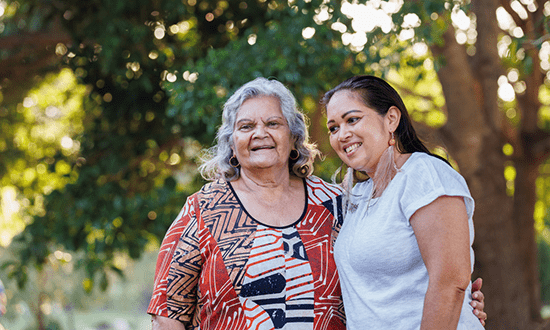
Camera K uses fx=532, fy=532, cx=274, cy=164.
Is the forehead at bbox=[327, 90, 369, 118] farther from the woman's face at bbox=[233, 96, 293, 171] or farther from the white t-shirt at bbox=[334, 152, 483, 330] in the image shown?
the woman's face at bbox=[233, 96, 293, 171]

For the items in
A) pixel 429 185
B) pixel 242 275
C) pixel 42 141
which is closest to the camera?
pixel 429 185

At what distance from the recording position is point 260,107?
2.54 meters

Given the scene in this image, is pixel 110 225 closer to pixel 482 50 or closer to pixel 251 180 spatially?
pixel 251 180

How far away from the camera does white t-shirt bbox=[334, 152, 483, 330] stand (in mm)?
1836

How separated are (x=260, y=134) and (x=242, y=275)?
25.7 inches

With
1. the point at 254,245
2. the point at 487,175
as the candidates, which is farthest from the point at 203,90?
the point at 487,175

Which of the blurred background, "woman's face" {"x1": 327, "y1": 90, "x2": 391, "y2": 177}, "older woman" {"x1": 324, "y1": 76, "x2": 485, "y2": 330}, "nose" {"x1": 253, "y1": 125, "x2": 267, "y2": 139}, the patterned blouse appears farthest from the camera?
the blurred background

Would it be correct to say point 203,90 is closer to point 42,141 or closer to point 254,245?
point 254,245

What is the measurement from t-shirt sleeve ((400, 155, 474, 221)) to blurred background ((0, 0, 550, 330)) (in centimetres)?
152

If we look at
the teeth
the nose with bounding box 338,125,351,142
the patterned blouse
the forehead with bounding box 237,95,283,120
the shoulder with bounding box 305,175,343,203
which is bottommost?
the patterned blouse

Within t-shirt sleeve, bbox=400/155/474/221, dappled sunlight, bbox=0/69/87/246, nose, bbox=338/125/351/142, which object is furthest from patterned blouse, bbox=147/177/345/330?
dappled sunlight, bbox=0/69/87/246

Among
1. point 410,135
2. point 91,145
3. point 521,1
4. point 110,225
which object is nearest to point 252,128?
point 410,135

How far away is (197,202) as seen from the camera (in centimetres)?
246

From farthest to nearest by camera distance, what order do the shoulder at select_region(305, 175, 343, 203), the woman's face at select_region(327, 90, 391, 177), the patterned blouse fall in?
the shoulder at select_region(305, 175, 343, 203), the patterned blouse, the woman's face at select_region(327, 90, 391, 177)
